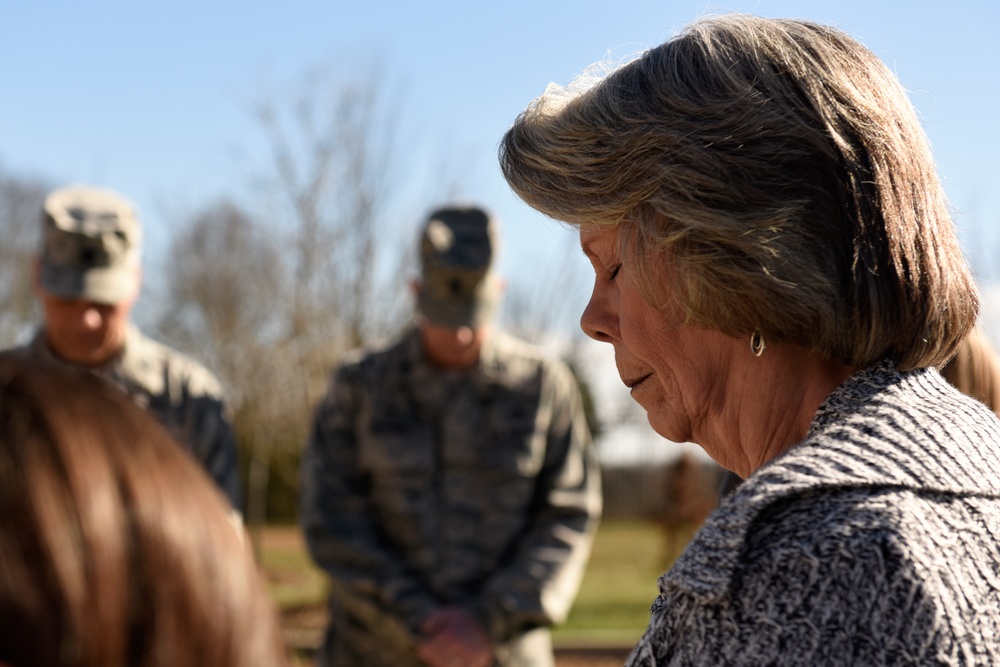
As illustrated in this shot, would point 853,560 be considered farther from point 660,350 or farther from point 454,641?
point 454,641

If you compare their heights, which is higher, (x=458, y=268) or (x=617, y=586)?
(x=458, y=268)

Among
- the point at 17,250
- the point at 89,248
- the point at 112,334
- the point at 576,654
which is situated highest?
the point at 89,248

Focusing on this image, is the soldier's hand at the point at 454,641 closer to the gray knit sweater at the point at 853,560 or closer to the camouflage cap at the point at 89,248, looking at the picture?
the camouflage cap at the point at 89,248

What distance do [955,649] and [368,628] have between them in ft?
11.6

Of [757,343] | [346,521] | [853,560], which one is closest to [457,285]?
[346,521]

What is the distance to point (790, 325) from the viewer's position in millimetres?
1879

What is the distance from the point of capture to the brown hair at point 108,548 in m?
1.01

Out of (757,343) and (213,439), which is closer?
(757,343)

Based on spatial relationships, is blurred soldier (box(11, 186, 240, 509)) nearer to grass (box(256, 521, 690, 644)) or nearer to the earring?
the earring

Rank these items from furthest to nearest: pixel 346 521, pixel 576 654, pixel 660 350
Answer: pixel 576 654 < pixel 346 521 < pixel 660 350

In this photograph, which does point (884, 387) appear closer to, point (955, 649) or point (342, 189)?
point (955, 649)

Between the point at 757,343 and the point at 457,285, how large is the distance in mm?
3040

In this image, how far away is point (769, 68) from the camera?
1915 mm

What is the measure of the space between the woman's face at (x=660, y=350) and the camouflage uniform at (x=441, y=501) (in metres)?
2.55
